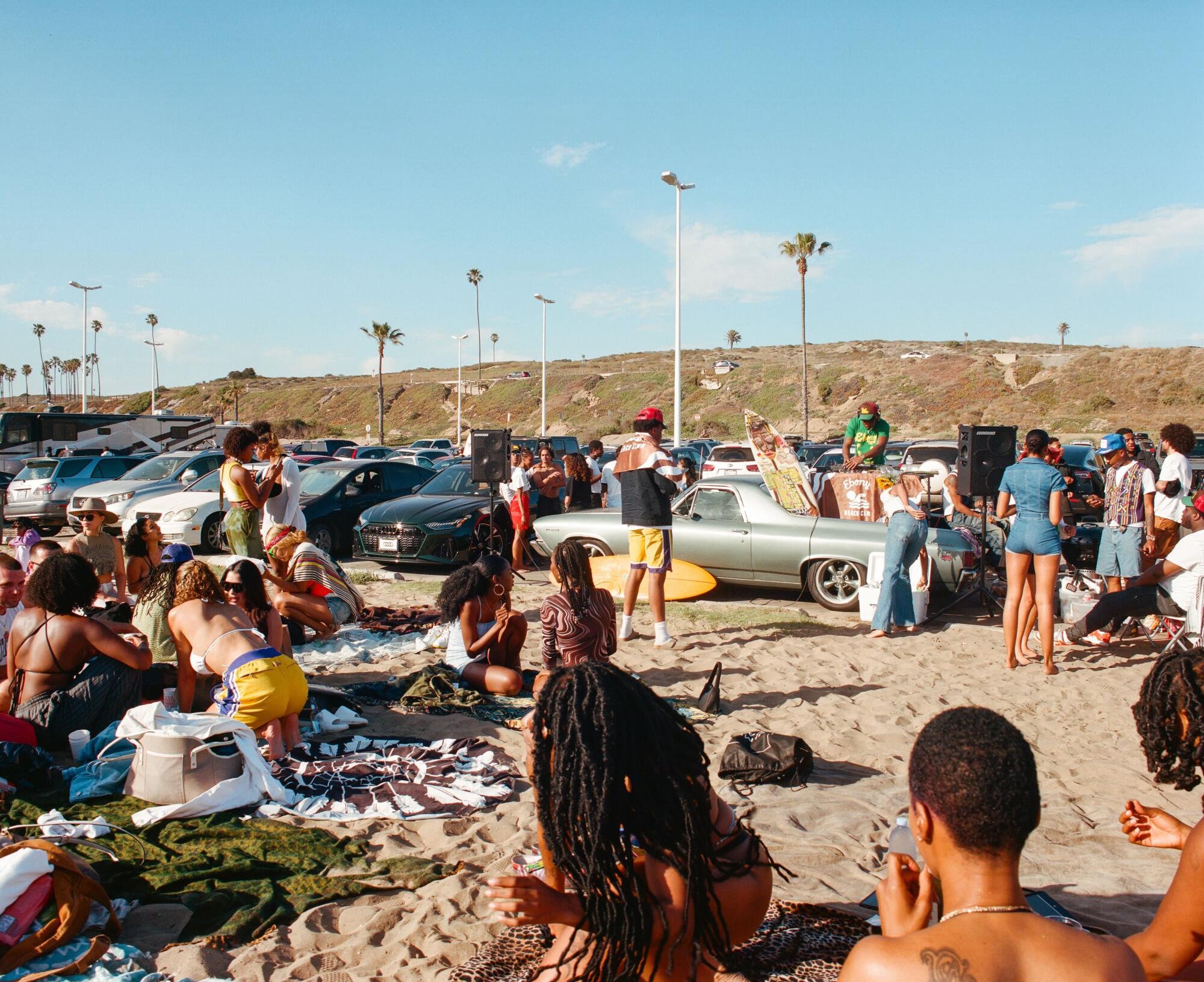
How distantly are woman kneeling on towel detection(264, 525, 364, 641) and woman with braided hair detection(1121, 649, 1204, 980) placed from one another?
6.83 meters

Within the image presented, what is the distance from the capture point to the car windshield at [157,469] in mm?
19703

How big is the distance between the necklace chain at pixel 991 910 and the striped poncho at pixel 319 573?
7.28 meters

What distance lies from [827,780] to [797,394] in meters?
60.2

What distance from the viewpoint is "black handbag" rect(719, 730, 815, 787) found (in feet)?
16.7

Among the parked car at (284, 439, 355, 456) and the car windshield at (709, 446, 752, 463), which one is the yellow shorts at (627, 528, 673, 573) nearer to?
the car windshield at (709, 446, 752, 463)

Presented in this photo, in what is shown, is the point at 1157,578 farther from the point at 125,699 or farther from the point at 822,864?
the point at 125,699

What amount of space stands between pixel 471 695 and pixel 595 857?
13.8 feet

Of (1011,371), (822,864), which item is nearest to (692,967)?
(822,864)

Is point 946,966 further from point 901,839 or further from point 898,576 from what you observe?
point 898,576

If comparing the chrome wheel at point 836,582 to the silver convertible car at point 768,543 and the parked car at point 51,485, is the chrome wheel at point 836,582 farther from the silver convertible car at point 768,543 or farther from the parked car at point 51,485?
the parked car at point 51,485

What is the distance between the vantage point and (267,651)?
5.28m

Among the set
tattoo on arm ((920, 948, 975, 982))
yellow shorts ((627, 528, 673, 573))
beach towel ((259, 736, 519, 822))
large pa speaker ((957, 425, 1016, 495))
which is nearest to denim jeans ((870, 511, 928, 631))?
large pa speaker ((957, 425, 1016, 495))

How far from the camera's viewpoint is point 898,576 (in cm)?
876

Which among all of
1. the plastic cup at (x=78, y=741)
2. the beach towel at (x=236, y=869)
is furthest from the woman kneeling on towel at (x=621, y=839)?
the plastic cup at (x=78, y=741)
